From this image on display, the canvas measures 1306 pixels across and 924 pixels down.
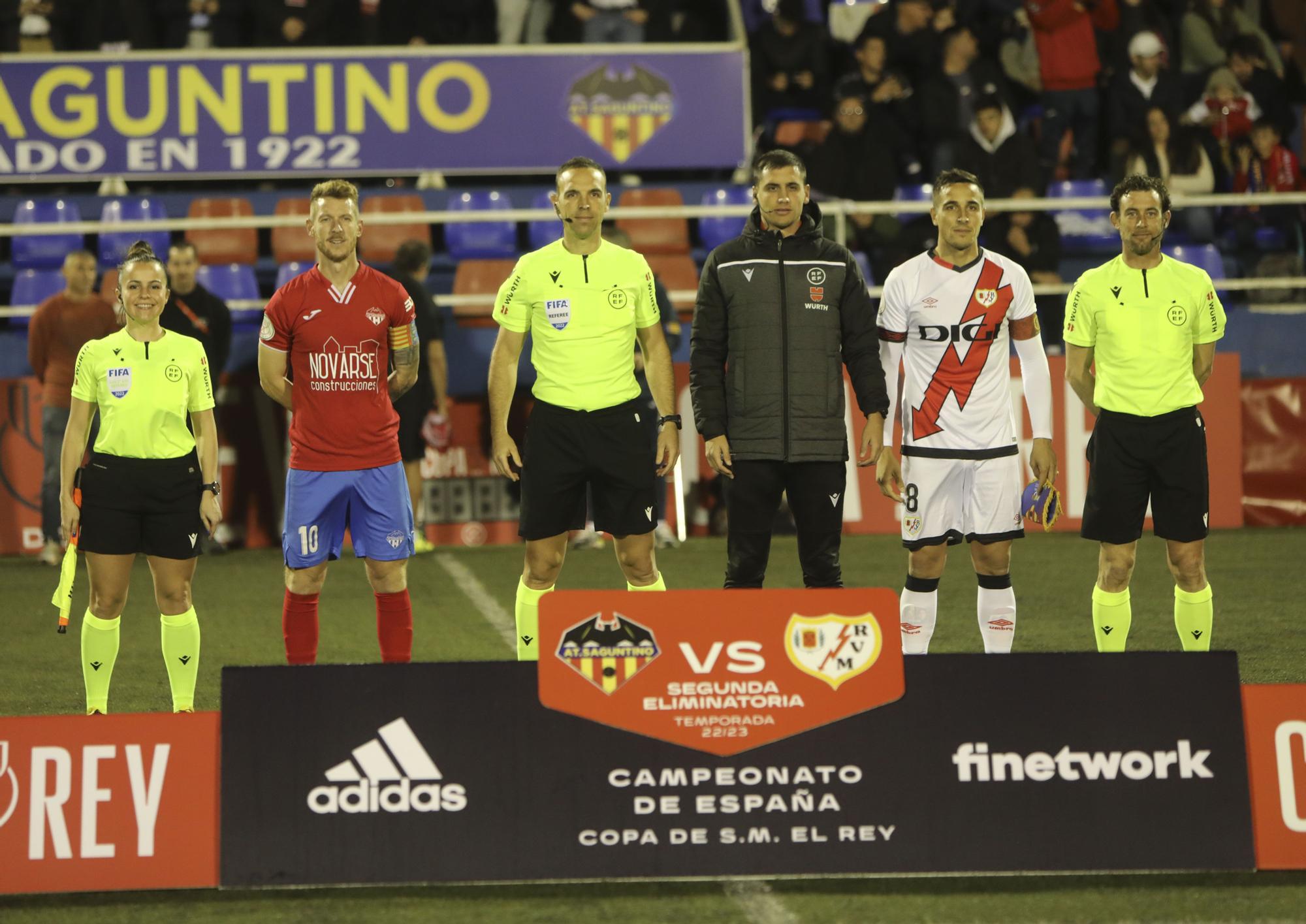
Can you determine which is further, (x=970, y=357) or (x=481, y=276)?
(x=481, y=276)

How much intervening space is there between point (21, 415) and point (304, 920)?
7.91 metres

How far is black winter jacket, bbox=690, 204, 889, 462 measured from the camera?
5.91 metres

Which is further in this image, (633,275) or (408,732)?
(633,275)

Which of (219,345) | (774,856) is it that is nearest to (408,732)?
(774,856)

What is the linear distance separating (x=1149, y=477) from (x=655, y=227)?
789 cm

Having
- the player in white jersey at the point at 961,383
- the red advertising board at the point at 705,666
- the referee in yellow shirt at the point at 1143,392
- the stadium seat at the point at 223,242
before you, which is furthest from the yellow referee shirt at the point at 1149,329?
the stadium seat at the point at 223,242

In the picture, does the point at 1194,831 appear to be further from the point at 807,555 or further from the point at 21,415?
the point at 21,415

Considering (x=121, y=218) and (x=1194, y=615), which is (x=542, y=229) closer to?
(x=121, y=218)

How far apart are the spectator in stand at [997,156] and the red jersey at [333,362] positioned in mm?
8111

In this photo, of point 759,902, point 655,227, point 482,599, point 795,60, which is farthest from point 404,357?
point 795,60

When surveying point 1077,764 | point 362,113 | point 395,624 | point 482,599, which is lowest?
point 1077,764

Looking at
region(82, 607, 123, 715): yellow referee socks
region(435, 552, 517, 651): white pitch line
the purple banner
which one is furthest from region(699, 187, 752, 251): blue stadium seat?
region(82, 607, 123, 715): yellow referee socks

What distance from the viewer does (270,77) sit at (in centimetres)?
1329

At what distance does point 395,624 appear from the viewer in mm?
6113
